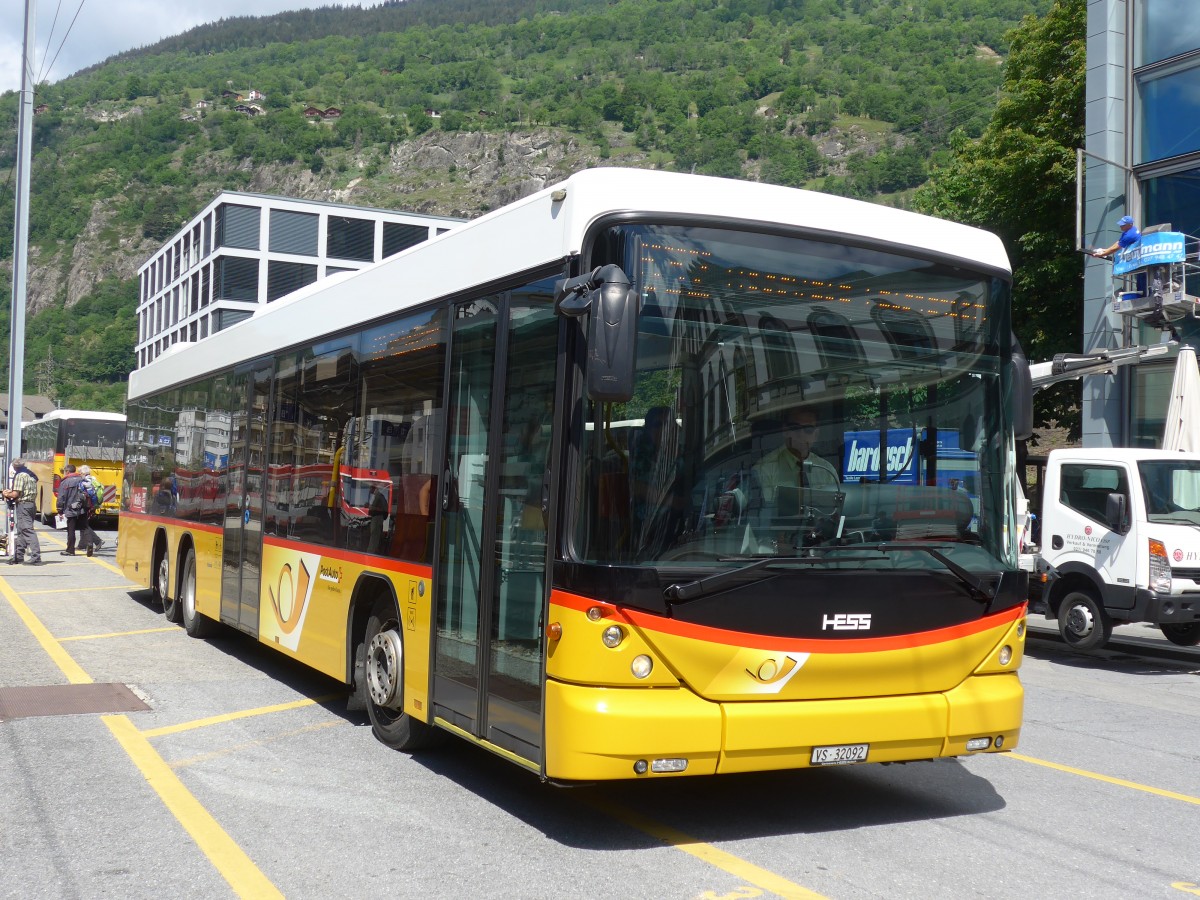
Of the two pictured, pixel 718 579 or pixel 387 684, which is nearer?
pixel 718 579

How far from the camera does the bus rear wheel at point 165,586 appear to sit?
13180 mm

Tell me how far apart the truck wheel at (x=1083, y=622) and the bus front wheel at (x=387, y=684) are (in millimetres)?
8182

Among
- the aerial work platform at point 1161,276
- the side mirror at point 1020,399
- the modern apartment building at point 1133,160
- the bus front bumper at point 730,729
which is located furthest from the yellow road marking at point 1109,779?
the modern apartment building at point 1133,160

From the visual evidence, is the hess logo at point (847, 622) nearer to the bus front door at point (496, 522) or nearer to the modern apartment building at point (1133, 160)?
the bus front door at point (496, 522)

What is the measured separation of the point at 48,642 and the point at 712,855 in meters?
8.53

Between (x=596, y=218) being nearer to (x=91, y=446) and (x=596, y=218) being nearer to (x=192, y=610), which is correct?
(x=192, y=610)

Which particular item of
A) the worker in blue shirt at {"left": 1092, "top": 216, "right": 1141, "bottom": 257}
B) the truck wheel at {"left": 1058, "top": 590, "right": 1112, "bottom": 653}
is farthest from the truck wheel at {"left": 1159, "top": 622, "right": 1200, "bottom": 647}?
the worker in blue shirt at {"left": 1092, "top": 216, "right": 1141, "bottom": 257}

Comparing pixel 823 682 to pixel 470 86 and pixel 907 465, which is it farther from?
pixel 470 86

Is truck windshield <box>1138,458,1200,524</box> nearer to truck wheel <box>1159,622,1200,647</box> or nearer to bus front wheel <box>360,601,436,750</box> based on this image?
truck wheel <box>1159,622,1200,647</box>

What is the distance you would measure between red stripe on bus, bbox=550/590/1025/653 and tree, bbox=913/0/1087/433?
809 inches

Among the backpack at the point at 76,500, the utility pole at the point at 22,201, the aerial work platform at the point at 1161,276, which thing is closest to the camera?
the aerial work platform at the point at 1161,276

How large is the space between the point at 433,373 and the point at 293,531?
267 cm

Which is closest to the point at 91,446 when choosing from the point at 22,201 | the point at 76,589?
the point at 22,201

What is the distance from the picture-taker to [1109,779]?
284 inches
